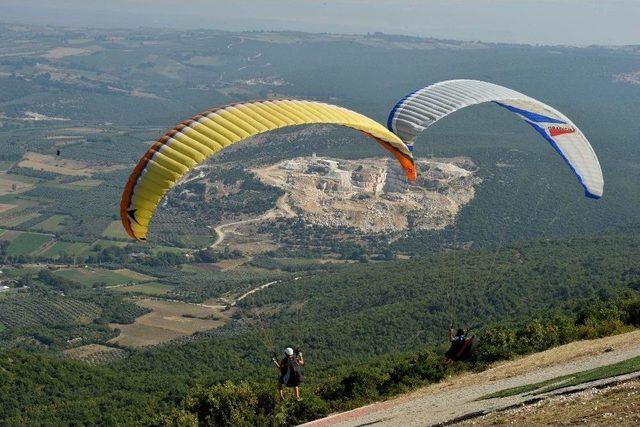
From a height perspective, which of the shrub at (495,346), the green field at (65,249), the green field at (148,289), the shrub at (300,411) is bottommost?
the green field at (65,249)

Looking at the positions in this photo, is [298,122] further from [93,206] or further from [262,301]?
[93,206]

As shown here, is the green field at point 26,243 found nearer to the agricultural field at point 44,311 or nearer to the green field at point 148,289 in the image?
the green field at point 148,289

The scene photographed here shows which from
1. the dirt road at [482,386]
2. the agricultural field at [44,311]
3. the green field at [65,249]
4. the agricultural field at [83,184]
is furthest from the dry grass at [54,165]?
the dirt road at [482,386]

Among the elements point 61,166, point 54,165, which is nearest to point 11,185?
point 61,166

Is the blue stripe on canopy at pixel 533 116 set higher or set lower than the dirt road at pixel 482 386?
higher

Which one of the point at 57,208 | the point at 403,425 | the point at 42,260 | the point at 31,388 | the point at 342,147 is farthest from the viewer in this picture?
the point at 342,147

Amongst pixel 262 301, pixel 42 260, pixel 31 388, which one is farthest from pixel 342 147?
pixel 31 388
